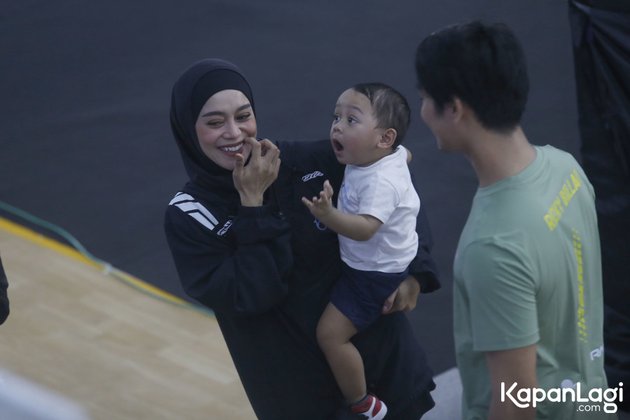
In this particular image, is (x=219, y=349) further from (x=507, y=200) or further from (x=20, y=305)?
(x=507, y=200)

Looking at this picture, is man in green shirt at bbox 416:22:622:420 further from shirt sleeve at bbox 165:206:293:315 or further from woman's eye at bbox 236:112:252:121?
woman's eye at bbox 236:112:252:121

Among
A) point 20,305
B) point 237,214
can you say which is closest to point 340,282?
point 237,214

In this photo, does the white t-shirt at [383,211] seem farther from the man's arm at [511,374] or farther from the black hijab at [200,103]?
the man's arm at [511,374]

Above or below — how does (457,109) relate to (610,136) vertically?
above

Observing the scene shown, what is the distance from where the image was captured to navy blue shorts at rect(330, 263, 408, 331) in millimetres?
2498

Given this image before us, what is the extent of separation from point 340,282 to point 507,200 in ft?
2.79

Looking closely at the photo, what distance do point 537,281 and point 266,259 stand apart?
798mm

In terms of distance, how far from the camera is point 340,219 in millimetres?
2387

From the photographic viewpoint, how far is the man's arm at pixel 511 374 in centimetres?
178

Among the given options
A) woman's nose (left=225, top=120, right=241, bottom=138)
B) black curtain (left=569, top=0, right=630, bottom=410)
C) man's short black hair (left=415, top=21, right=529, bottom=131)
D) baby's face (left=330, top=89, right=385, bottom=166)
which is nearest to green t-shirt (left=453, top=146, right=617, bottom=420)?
man's short black hair (left=415, top=21, right=529, bottom=131)

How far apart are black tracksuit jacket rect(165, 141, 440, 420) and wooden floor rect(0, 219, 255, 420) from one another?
1405 mm

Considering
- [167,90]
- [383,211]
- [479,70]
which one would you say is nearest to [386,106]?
[383,211]

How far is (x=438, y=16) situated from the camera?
7.25 meters

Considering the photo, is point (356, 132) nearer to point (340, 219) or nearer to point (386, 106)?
point (386, 106)
